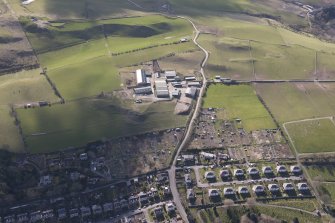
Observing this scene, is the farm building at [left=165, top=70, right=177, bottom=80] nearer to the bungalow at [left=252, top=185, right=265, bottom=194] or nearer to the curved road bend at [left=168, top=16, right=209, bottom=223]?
the curved road bend at [left=168, top=16, right=209, bottom=223]

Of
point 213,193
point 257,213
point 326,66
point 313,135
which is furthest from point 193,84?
point 257,213

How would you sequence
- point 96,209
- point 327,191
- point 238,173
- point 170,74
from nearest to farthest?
point 96,209 < point 327,191 < point 238,173 < point 170,74

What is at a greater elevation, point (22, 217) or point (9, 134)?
point (9, 134)

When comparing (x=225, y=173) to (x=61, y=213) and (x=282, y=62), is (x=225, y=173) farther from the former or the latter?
(x=282, y=62)

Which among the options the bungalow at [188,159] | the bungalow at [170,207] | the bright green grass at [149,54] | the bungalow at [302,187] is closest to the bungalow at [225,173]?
the bungalow at [188,159]

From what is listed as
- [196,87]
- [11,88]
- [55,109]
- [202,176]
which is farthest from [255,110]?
[11,88]
